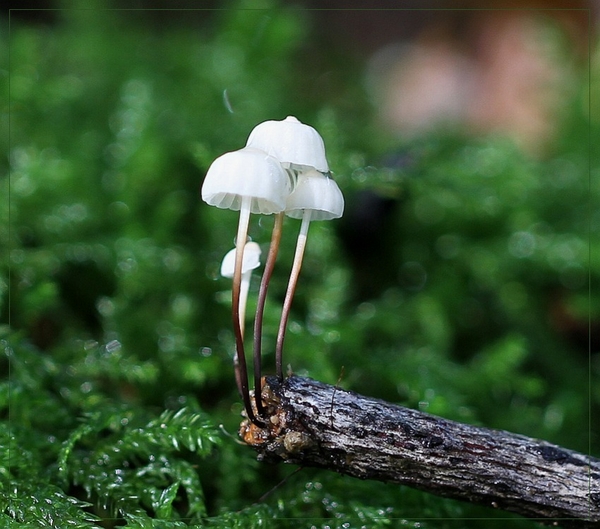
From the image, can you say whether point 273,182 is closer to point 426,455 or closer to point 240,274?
point 240,274

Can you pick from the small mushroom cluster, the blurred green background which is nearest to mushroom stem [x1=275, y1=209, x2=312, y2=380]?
the small mushroom cluster

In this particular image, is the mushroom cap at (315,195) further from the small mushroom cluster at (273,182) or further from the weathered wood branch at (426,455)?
the weathered wood branch at (426,455)

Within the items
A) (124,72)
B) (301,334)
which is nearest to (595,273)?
(301,334)

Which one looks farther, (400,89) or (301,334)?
(400,89)

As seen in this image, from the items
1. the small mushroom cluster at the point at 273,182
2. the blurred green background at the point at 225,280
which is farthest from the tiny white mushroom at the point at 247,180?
the blurred green background at the point at 225,280

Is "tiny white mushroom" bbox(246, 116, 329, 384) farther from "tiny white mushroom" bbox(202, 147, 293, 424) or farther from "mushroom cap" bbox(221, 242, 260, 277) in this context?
"mushroom cap" bbox(221, 242, 260, 277)

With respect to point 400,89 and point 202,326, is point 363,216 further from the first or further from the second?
point 400,89
